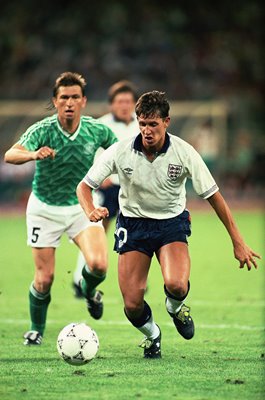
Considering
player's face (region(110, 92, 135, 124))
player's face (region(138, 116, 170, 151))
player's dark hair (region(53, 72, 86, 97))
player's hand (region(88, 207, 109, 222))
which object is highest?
player's face (region(110, 92, 135, 124))

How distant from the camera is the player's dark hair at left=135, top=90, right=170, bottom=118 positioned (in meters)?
6.70

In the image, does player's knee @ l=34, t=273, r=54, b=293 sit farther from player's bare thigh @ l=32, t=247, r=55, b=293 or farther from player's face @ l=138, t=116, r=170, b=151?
player's face @ l=138, t=116, r=170, b=151

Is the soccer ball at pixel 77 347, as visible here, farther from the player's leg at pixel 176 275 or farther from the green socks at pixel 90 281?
the green socks at pixel 90 281

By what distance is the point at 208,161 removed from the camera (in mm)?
27594

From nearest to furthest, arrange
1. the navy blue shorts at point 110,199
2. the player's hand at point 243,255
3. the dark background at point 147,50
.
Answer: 1. the player's hand at point 243,255
2. the navy blue shorts at point 110,199
3. the dark background at point 147,50

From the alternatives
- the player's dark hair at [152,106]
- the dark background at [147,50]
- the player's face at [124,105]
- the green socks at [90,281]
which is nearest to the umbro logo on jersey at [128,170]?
the player's dark hair at [152,106]

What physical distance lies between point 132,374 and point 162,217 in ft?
4.02

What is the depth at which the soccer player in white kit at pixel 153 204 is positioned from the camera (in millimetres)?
6773

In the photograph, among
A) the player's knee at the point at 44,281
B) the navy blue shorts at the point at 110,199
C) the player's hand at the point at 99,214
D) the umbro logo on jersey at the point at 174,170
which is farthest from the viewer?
the navy blue shorts at the point at 110,199

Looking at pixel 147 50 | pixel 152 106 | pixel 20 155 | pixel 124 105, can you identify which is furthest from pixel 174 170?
pixel 147 50

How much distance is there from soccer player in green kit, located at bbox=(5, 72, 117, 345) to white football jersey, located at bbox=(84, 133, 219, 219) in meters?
1.03

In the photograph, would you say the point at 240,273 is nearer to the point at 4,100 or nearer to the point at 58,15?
the point at 4,100

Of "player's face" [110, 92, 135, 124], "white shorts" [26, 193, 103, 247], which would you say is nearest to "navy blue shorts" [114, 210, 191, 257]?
"white shorts" [26, 193, 103, 247]

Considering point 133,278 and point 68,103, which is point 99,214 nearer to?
point 133,278
